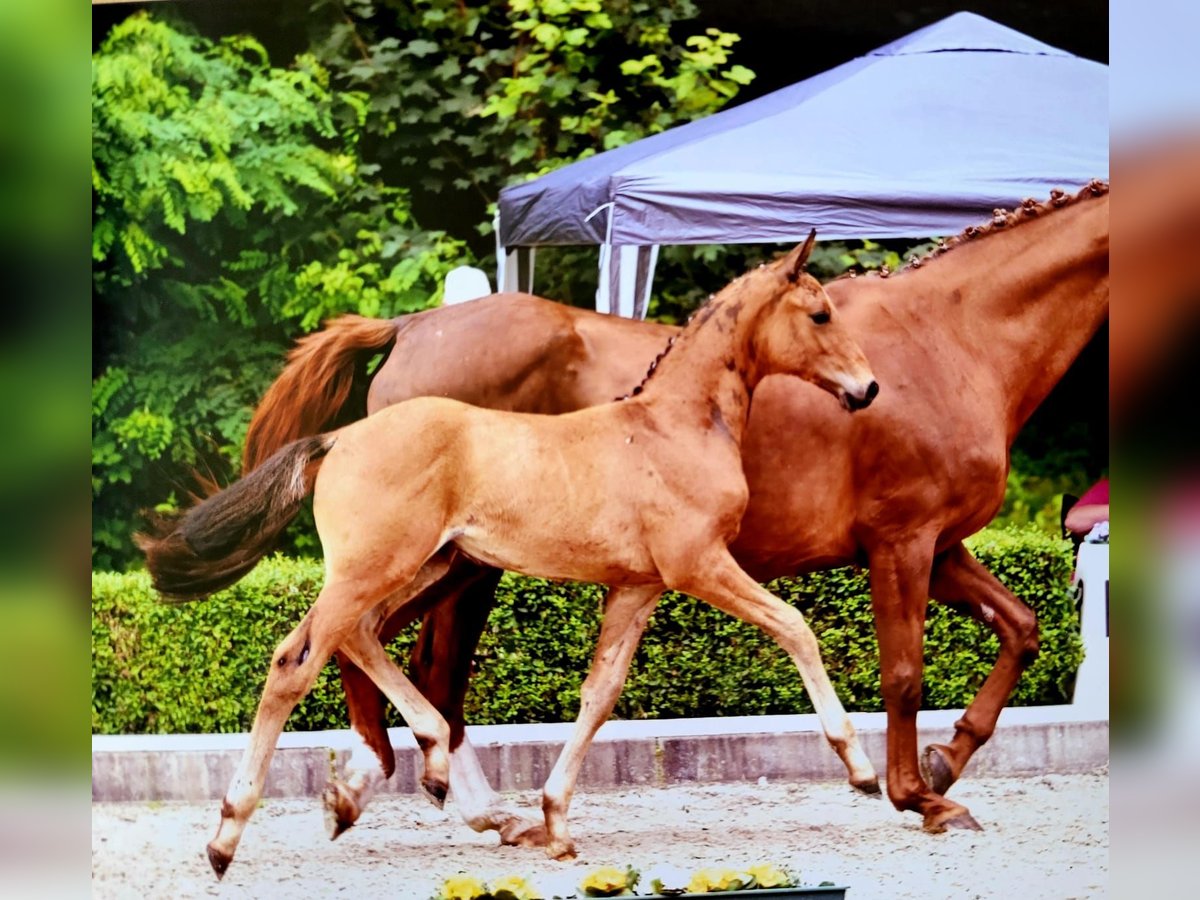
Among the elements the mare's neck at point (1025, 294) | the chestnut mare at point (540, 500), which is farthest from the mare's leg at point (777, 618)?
the mare's neck at point (1025, 294)

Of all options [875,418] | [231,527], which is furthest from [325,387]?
[875,418]

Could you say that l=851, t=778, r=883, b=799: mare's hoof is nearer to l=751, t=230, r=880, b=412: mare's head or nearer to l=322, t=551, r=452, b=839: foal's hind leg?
l=751, t=230, r=880, b=412: mare's head

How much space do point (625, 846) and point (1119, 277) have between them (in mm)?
2493

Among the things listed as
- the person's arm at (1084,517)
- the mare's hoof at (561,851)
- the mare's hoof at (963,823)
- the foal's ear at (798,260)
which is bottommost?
the mare's hoof at (561,851)

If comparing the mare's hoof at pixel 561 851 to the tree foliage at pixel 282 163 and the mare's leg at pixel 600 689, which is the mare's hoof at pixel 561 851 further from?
the tree foliage at pixel 282 163

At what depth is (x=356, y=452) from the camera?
5836 millimetres

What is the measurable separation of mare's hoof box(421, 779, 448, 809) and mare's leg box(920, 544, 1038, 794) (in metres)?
1.65

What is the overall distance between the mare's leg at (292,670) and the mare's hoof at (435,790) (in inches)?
19.8

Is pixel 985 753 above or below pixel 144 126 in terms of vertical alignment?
below

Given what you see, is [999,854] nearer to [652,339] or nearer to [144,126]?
[652,339]

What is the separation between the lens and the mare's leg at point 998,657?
20.4 feet

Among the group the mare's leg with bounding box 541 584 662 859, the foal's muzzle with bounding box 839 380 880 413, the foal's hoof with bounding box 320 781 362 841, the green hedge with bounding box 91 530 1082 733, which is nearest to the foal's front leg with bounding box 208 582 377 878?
the foal's hoof with bounding box 320 781 362 841

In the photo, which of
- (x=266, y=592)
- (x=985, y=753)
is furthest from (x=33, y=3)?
(x=985, y=753)

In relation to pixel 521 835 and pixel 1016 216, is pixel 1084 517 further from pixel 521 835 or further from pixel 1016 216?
pixel 521 835
